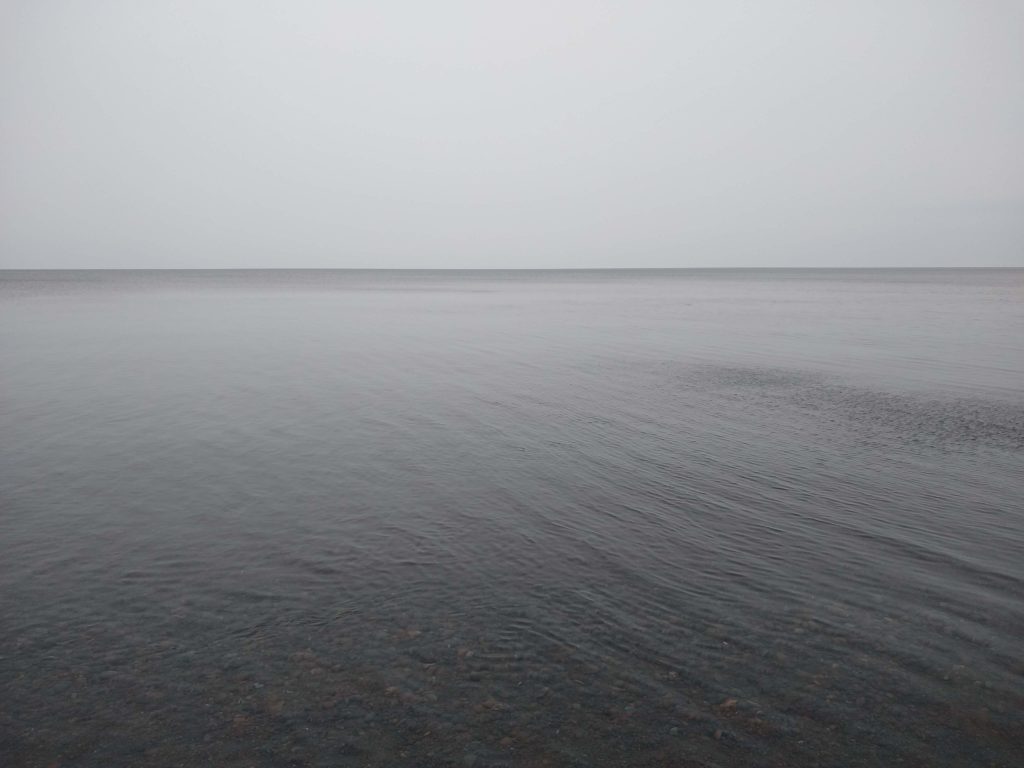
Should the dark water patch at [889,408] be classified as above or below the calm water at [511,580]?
above

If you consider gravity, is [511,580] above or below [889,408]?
below

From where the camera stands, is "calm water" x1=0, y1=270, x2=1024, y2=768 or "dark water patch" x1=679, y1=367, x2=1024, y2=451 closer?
"calm water" x1=0, y1=270, x2=1024, y2=768

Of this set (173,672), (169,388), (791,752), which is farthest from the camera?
(169,388)

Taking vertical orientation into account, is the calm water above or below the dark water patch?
below

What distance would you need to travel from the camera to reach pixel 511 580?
1026cm

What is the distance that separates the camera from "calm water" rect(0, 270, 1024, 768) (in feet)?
23.1

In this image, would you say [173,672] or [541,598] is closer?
[173,672]

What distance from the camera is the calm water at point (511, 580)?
703 centimetres

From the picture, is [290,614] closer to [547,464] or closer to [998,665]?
[547,464]

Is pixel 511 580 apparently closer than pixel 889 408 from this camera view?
Yes

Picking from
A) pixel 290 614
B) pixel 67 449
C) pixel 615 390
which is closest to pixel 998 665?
pixel 290 614

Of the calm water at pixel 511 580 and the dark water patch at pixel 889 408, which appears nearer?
the calm water at pixel 511 580

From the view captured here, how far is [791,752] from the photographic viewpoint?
6.70 meters

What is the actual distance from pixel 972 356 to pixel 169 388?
39093mm
